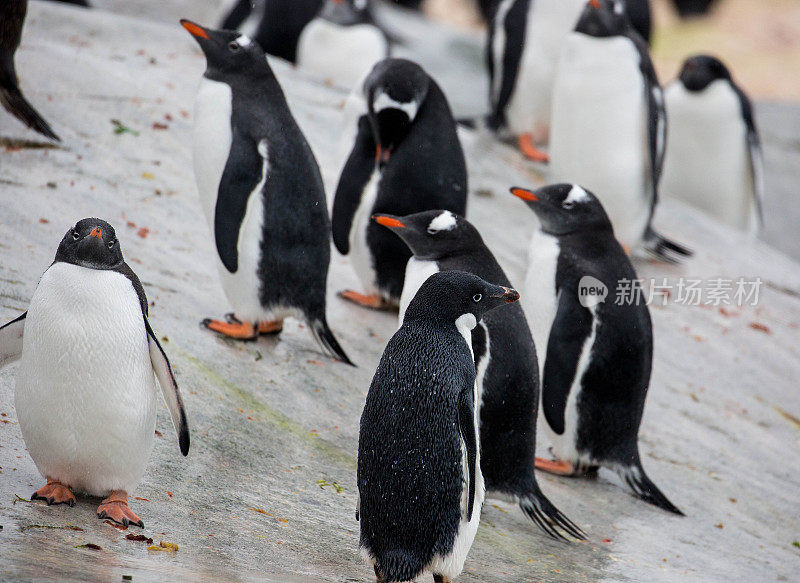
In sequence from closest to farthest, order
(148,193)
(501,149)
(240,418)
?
(240,418) → (148,193) → (501,149)

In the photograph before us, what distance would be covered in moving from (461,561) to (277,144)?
196cm

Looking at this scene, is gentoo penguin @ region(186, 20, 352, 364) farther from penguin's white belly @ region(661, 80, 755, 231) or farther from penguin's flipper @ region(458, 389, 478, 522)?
penguin's white belly @ region(661, 80, 755, 231)

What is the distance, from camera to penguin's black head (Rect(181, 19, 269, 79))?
3994 mm

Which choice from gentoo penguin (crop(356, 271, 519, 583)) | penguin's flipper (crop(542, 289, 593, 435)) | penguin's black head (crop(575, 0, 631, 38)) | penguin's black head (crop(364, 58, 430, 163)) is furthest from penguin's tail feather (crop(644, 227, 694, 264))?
gentoo penguin (crop(356, 271, 519, 583))

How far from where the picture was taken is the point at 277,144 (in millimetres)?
3924

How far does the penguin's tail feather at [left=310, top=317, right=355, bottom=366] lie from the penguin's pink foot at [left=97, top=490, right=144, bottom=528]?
5.00 feet

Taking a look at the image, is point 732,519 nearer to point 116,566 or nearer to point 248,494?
point 248,494

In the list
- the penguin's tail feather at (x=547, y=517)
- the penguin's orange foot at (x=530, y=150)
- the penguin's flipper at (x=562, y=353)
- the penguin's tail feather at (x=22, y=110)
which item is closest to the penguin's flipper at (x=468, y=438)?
the penguin's tail feather at (x=547, y=517)

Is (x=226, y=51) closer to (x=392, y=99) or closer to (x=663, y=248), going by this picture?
(x=392, y=99)

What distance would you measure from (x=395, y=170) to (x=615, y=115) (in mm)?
2093

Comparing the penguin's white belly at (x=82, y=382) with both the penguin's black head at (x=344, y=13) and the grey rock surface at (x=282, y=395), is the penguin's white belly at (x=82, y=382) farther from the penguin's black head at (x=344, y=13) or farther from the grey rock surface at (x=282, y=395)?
the penguin's black head at (x=344, y=13)

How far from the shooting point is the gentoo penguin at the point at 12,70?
15.4 ft

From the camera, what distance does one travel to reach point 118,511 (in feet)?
8.38

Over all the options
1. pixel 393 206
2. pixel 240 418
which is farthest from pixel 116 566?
pixel 393 206
